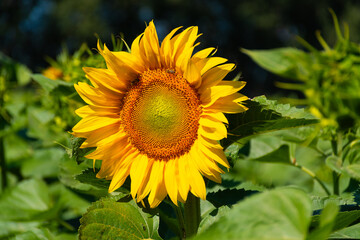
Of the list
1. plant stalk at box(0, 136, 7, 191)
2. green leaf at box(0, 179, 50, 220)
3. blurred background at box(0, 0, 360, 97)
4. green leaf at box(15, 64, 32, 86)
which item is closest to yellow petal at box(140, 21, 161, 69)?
green leaf at box(0, 179, 50, 220)

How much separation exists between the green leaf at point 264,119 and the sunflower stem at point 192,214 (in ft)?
0.48

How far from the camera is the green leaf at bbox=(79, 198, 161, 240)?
730 millimetres

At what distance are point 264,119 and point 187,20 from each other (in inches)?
853

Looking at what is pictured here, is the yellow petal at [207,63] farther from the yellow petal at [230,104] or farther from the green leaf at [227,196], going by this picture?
the green leaf at [227,196]

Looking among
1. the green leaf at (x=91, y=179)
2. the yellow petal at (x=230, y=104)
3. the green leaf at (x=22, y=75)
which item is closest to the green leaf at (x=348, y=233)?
the yellow petal at (x=230, y=104)

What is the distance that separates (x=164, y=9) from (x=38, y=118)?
20865mm

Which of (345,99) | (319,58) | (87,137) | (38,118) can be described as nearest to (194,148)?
(87,137)

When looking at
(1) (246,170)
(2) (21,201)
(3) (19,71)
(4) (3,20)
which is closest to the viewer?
(2) (21,201)

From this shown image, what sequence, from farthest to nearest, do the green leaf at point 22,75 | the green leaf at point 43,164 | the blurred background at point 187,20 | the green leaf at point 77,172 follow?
the blurred background at point 187,20, the green leaf at point 22,75, the green leaf at point 43,164, the green leaf at point 77,172

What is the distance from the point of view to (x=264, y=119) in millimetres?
777

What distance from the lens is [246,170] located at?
1.65 metres

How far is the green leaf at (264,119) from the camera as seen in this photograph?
0.77 metres

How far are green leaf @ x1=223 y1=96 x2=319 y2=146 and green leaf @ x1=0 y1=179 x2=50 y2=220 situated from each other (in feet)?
2.76

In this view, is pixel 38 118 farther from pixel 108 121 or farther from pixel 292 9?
pixel 292 9
